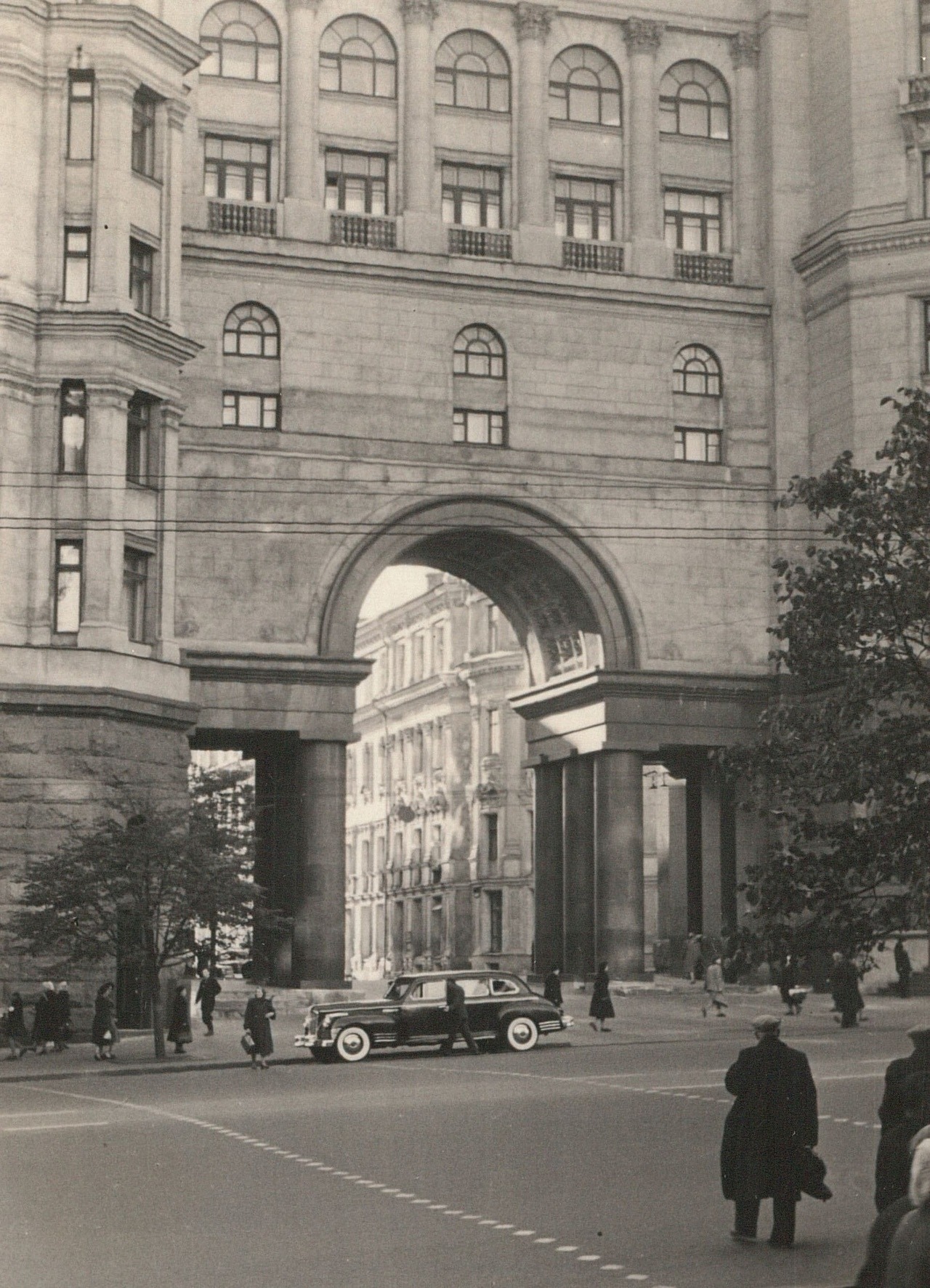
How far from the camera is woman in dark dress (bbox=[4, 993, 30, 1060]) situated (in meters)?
38.2

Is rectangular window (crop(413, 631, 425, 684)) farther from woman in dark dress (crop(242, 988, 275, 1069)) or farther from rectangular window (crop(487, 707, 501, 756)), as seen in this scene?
woman in dark dress (crop(242, 988, 275, 1069))

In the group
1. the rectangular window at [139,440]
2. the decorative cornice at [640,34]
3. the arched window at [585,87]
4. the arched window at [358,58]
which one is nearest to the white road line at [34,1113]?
the rectangular window at [139,440]

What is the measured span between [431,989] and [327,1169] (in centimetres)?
1742

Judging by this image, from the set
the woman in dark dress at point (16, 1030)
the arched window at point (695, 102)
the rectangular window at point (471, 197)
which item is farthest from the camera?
the arched window at point (695, 102)

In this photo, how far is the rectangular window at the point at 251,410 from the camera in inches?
2024

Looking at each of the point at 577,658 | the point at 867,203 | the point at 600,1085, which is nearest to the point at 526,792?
the point at 577,658

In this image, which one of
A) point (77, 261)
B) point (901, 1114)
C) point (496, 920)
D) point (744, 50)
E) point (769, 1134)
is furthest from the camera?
point (496, 920)

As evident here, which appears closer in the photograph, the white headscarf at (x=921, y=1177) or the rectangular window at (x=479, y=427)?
the white headscarf at (x=921, y=1177)

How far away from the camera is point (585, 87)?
55.6 m

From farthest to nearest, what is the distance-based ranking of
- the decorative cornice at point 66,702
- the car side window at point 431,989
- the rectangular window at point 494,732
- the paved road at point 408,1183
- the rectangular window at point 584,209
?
the rectangular window at point 494,732 < the rectangular window at point 584,209 < the decorative cornice at point 66,702 < the car side window at point 431,989 < the paved road at point 408,1183

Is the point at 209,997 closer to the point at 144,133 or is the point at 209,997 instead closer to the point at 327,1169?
the point at 144,133

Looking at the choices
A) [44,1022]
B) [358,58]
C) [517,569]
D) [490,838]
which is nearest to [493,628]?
[490,838]

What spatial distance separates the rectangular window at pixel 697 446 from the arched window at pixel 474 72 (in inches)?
379

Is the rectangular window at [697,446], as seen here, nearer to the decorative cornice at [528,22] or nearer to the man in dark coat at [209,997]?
the decorative cornice at [528,22]
